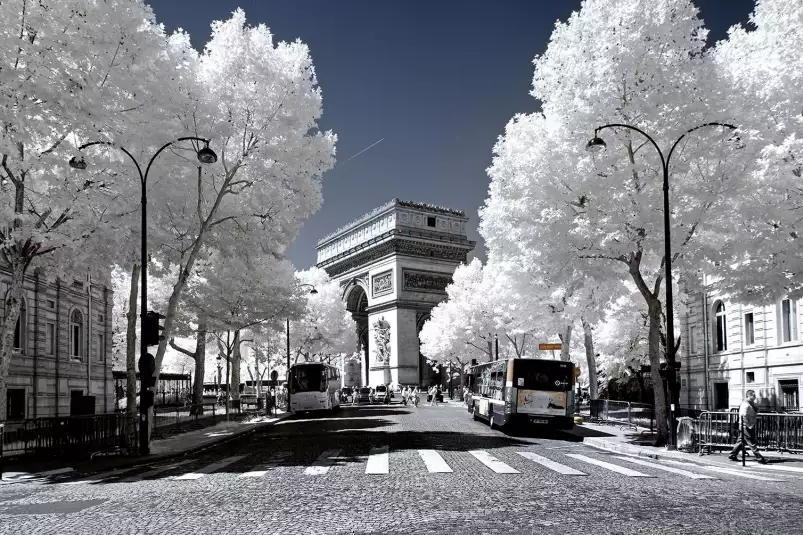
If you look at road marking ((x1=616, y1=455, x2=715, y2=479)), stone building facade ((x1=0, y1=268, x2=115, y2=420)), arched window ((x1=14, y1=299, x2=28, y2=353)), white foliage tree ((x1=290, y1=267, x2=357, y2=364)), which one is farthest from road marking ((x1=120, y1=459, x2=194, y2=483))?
white foliage tree ((x1=290, y1=267, x2=357, y2=364))

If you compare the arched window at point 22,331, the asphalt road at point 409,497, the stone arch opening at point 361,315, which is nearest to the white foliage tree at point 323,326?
the stone arch opening at point 361,315

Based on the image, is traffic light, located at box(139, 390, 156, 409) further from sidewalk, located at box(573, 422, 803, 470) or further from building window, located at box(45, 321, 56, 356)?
building window, located at box(45, 321, 56, 356)

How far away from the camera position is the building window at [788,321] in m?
30.5

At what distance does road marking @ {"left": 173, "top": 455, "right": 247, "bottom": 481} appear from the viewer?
14.8 metres

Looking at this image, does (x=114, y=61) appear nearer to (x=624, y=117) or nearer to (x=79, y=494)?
(x=79, y=494)

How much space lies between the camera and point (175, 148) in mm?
25391

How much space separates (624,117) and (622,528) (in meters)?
14.8

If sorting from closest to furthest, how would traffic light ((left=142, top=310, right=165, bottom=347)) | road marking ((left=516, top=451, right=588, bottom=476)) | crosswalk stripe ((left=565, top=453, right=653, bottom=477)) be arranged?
1. crosswalk stripe ((left=565, top=453, right=653, bottom=477))
2. road marking ((left=516, top=451, right=588, bottom=476))
3. traffic light ((left=142, top=310, right=165, bottom=347))

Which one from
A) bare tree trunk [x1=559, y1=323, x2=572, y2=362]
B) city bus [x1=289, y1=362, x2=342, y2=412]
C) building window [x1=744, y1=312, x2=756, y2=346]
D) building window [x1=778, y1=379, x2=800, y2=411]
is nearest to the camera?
building window [x1=778, y1=379, x2=800, y2=411]

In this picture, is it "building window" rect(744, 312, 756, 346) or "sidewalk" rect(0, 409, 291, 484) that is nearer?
"sidewalk" rect(0, 409, 291, 484)

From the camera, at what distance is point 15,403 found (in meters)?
30.2

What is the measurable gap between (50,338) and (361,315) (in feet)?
198

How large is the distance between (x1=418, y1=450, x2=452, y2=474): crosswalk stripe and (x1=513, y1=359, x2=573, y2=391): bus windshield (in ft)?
30.3

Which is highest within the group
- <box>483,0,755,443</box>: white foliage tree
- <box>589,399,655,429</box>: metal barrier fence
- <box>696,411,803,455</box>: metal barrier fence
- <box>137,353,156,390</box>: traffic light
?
<box>483,0,755,443</box>: white foliage tree
